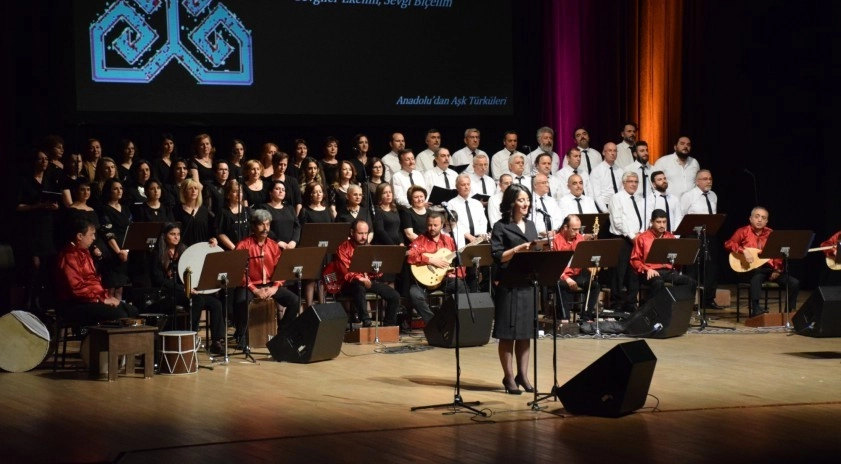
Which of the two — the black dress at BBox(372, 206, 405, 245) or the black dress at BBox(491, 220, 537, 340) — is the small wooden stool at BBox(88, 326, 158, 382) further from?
the black dress at BBox(372, 206, 405, 245)

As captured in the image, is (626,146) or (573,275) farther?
(626,146)

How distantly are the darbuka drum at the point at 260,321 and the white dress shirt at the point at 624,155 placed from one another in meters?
5.57

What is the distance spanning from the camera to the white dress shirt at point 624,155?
565 inches

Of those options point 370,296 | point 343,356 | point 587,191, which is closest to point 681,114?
point 587,191

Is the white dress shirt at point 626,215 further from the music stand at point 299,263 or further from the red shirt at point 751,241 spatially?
the music stand at point 299,263

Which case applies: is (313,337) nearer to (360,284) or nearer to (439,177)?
(360,284)

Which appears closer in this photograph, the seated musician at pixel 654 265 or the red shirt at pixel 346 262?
the red shirt at pixel 346 262

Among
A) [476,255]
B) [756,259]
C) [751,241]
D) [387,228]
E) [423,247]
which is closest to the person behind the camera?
[476,255]

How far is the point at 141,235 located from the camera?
395 inches

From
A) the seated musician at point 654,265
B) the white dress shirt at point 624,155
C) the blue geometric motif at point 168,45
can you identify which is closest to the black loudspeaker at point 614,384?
the seated musician at point 654,265

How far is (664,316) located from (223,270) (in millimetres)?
4237

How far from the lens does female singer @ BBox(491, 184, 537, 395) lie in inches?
309

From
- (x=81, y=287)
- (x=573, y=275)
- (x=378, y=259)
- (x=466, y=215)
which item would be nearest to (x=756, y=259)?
(x=573, y=275)

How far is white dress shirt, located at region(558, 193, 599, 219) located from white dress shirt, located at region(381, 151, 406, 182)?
1894mm
